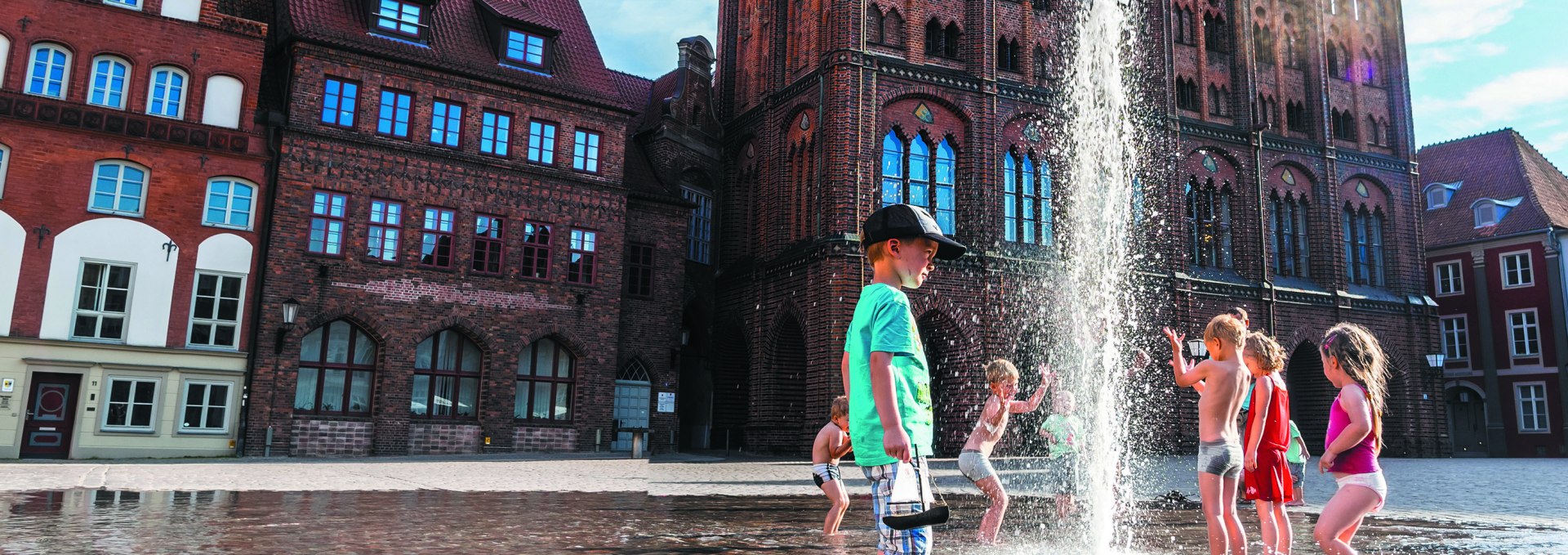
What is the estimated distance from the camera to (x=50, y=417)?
770 inches

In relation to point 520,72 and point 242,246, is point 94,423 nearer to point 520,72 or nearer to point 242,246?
point 242,246

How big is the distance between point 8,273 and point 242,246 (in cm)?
409

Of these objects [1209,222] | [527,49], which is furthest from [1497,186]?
[527,49]

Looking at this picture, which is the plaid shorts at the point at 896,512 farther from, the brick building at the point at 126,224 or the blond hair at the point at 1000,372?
the brick building at the point at 126,224

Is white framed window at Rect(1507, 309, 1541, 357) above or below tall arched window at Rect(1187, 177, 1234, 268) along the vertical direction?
below

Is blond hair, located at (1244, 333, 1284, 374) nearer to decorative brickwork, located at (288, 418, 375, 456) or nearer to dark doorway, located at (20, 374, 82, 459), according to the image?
decorative brickwork, located at (288, 418, 375, 456)

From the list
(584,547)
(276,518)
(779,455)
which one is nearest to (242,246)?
(779,455)

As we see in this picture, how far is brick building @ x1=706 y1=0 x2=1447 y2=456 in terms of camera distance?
2455 centimetres

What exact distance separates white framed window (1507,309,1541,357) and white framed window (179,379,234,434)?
4304cm

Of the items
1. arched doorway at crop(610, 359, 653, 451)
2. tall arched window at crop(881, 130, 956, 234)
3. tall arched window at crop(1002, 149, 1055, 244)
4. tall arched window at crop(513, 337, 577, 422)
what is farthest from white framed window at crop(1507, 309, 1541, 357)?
tall arched window at crop(513, 337, 577, 422)

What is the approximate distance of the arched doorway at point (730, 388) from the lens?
28859 mm

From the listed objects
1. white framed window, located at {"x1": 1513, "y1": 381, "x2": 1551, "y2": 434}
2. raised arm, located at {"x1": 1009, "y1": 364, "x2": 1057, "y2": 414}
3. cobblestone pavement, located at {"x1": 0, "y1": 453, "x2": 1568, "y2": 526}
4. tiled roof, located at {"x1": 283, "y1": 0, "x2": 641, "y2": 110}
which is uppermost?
tiled roof, located at {"x1": 283, "y1": 0, "x2": 641, "y2": 110}

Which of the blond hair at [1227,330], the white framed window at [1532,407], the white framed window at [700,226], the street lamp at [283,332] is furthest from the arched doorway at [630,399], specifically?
the white framed window at [1532,407]

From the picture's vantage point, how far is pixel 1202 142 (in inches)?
1181
